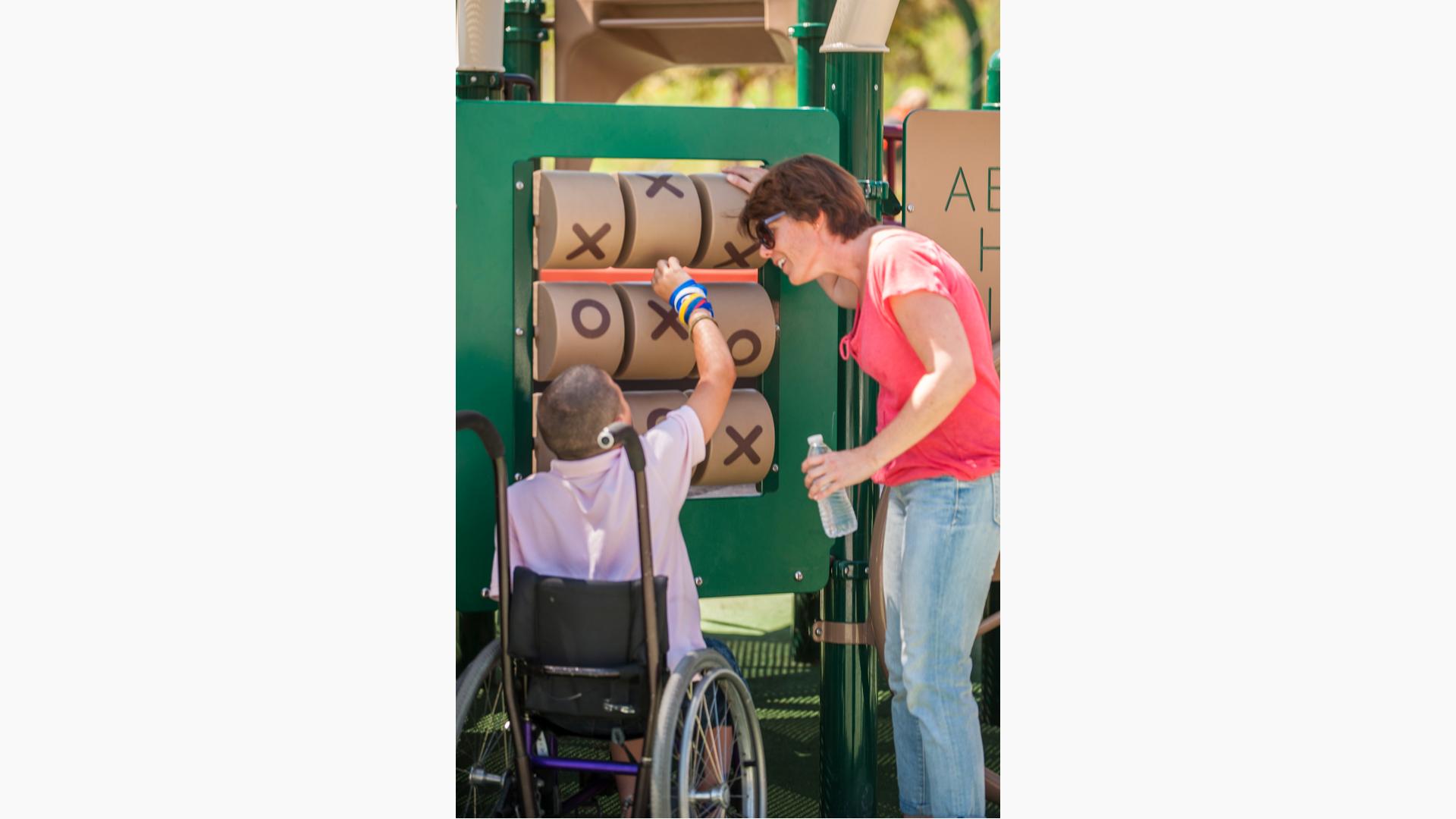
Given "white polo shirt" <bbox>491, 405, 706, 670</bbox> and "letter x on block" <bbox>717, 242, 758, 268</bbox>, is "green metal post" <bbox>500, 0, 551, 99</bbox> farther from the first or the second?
"white polo shirt" <bbox>491, 405, 706, 670</bbox>

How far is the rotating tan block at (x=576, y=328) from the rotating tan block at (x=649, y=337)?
0.07 ft

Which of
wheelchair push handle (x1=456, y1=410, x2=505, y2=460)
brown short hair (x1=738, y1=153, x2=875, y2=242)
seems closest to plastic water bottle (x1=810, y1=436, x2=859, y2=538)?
brown short hair (x1=738, y1=153, x2=875, y2=242)

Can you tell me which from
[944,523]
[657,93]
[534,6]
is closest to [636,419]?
[944,523]

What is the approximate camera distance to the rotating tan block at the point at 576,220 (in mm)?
3109

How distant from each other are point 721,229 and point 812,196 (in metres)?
0.29

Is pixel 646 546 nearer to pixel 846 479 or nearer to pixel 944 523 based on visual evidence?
pixel 846 479

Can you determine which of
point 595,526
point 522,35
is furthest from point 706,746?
point 522,35

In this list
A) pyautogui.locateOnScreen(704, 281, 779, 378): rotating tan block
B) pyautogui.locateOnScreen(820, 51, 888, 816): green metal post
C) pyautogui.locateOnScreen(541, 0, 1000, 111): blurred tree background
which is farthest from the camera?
pyautogui.locateOnScreen(541, 0, 1000, 111): blurred tree background

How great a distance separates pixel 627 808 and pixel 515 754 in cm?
31

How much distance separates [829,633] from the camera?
353cm

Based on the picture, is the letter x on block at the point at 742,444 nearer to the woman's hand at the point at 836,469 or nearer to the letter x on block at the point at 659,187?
the woman's hand at the point at 836,469

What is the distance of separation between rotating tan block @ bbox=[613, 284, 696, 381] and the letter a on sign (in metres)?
1.14

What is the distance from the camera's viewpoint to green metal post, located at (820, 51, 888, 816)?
11.3 feet

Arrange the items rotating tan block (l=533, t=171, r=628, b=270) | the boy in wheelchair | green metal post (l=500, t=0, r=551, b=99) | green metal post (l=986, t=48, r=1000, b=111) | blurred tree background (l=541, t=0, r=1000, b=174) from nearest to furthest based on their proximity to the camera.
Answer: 1. the boy in wheelchair
2. rotating tan block (l=533, t=171, r=628, b=270)
3. green metal post (l=986, t=48, r=1000, b=111)
4. green metal post (l=500, t=0, r=551, b=99)
5. blurred tree background (l=541, t=0, r=1000, b=174)
